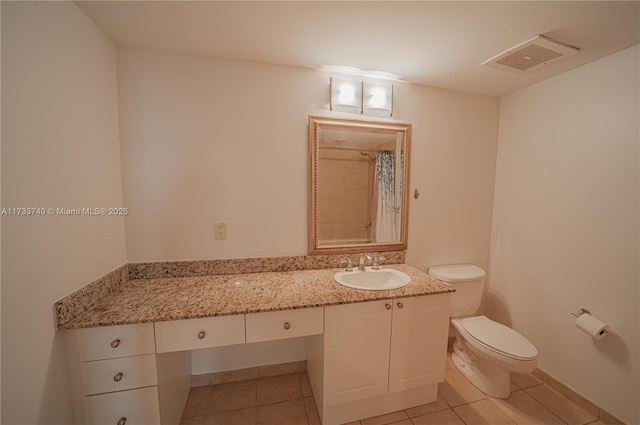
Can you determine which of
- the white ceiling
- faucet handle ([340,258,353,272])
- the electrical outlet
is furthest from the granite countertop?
the white ceiling

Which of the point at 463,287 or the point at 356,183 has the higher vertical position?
the point at 356,183

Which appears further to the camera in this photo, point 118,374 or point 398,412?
point 398,412

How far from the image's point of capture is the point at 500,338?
1544mm

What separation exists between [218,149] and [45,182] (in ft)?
2.55

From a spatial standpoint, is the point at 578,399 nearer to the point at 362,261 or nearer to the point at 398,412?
the point at 398,412

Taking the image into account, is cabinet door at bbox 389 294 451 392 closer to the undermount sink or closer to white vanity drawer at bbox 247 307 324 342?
the undermount sink

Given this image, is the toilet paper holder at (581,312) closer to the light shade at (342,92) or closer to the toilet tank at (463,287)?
the toilet tank at (463,287)

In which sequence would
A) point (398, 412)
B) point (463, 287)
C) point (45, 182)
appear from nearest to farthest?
point (45, 182) < point (398, 412) < point (463, 287)

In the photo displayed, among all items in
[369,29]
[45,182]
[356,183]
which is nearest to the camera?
[45,182]

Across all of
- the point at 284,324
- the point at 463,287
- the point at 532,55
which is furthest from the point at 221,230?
the point at 532,55

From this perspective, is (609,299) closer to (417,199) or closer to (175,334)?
(417,199)

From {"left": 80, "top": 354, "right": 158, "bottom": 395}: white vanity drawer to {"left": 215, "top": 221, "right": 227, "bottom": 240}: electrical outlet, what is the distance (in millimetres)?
695

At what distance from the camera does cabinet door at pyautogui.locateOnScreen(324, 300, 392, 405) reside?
126cm

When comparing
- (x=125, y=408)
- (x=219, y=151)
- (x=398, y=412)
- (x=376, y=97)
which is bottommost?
(x=398, y=412)
